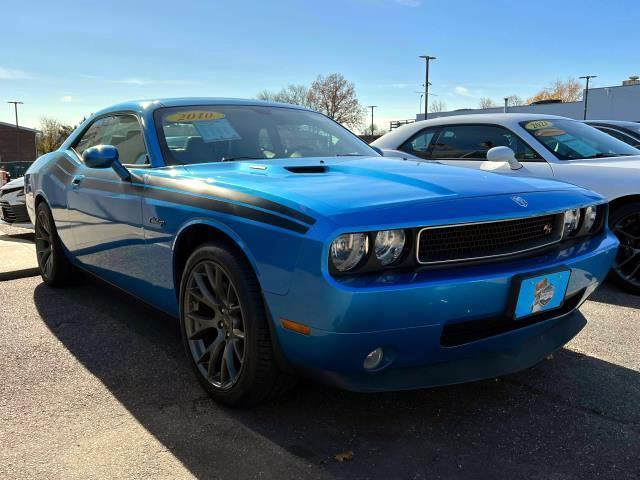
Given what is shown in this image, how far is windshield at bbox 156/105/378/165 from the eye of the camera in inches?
125

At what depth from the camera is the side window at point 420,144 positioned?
5.82 metres

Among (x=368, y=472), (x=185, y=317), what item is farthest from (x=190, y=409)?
(x=368, y=472)

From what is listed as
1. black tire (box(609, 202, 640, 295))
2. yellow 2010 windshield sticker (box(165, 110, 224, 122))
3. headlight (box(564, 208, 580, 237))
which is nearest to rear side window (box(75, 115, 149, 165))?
yellow 2010 windshield sticker (box(165, 110, 224, 122))

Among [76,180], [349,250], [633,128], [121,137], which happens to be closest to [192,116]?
[121,137]

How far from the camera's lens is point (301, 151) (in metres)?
3.46

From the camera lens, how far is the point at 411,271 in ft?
6.84

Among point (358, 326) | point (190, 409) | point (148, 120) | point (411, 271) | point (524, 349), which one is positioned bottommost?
point (190, 409)

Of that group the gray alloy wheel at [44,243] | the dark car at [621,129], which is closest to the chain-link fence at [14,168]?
the gray alloy wheel at [44,243]

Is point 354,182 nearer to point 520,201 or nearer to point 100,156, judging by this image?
point 520,201

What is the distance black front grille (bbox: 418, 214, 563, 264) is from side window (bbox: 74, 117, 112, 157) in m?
2.77

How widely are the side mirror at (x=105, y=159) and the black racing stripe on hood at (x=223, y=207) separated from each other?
1.16ft

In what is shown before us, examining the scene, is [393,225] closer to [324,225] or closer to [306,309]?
[324,225]

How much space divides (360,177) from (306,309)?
788mm

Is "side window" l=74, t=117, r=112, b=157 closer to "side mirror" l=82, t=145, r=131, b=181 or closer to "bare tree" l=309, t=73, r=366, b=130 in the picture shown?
"side mirror" l=82, t=145, r=131, b=181
